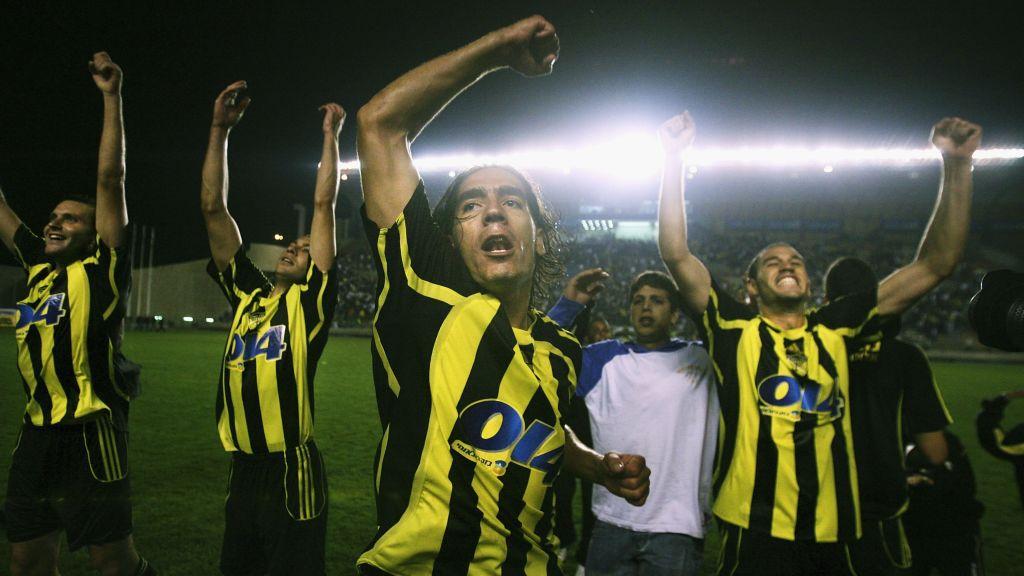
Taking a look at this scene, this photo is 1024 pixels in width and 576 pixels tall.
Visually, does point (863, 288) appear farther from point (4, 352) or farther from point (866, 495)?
point (4, 352)

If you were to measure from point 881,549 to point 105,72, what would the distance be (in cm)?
460

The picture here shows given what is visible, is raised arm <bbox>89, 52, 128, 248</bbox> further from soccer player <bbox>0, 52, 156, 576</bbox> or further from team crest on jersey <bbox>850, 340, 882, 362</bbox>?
team crest on jersey <bbox>850, 340, 882, 362</bbox>

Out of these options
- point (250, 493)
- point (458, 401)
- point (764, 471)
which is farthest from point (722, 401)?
point (250, 493)

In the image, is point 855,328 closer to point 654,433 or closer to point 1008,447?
point 1008,447

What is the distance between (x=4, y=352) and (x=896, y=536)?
19190 millimetres

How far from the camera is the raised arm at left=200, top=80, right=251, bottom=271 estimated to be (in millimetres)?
3078

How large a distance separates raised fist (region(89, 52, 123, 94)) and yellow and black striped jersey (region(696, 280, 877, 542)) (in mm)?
3407

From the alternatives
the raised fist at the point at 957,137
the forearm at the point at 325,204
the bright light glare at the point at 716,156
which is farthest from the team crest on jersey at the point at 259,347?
the bright light glare at the point at 716,156

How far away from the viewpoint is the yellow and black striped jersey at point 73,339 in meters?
3.03

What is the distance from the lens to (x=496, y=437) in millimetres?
1453

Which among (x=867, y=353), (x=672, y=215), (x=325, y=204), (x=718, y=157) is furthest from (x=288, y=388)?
(x=718, y=157)

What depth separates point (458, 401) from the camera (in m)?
1.45

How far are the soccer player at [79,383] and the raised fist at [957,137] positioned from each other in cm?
422

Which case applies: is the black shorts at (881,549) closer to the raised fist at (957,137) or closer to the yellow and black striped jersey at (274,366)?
the raised fist at (957,137)
